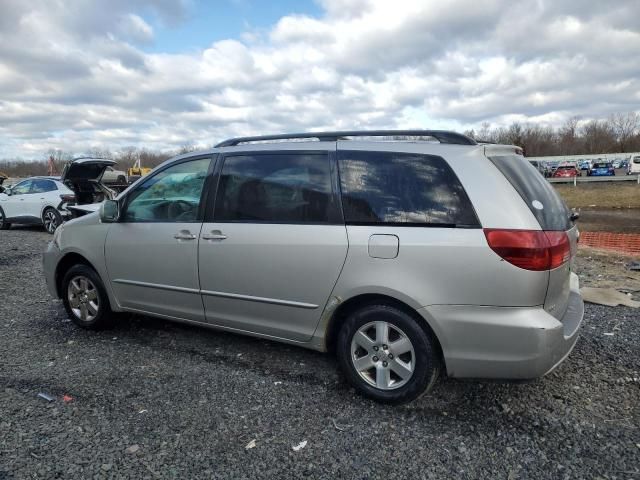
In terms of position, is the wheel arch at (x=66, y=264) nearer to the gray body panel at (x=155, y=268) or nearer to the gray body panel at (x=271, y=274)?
the gray body panel at (x=155, y=268)

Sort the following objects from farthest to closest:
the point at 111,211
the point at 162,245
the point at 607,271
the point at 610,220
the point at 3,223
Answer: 1. the point at 610,220
2. the point at 3,223
3. the point at 607,271
4. the point at 111,211
5. the point at 162,245

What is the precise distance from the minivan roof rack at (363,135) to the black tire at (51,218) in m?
10.4

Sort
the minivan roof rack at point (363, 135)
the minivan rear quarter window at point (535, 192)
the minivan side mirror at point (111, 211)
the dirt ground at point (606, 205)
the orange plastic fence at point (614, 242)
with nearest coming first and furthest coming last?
1. the minivan rear quarter window at point (535, 192)
2. the minivan roof rack at point (363, 135)
3. the minivan side mirror at point (111, 211)
4. the orange plastic fence at point (614, 242)
5. the dirt ground at point (606, 205)

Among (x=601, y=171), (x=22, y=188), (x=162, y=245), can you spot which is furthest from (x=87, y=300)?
(x=601, y=171)

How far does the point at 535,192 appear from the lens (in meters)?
3.07

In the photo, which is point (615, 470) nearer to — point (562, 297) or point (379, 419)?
point (562, 297)

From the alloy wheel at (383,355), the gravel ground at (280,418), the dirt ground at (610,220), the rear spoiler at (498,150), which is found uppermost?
the rear spoiler at (498,150)

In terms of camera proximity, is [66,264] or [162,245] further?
[66,264]

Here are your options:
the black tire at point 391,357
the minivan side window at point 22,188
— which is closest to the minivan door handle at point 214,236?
the black tire at point 391,357

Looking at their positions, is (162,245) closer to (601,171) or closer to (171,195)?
(171,195)

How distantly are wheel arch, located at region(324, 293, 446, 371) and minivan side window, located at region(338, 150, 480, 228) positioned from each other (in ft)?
1.65

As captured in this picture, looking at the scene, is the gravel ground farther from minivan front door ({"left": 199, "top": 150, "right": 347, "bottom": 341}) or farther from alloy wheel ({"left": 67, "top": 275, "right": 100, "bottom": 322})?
minivan front door ({"left": 199, "top": 150, "right": 347, "bottom": 341})

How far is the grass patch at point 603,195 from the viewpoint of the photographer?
22.8 m

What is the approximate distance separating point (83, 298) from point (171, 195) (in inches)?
57.8
